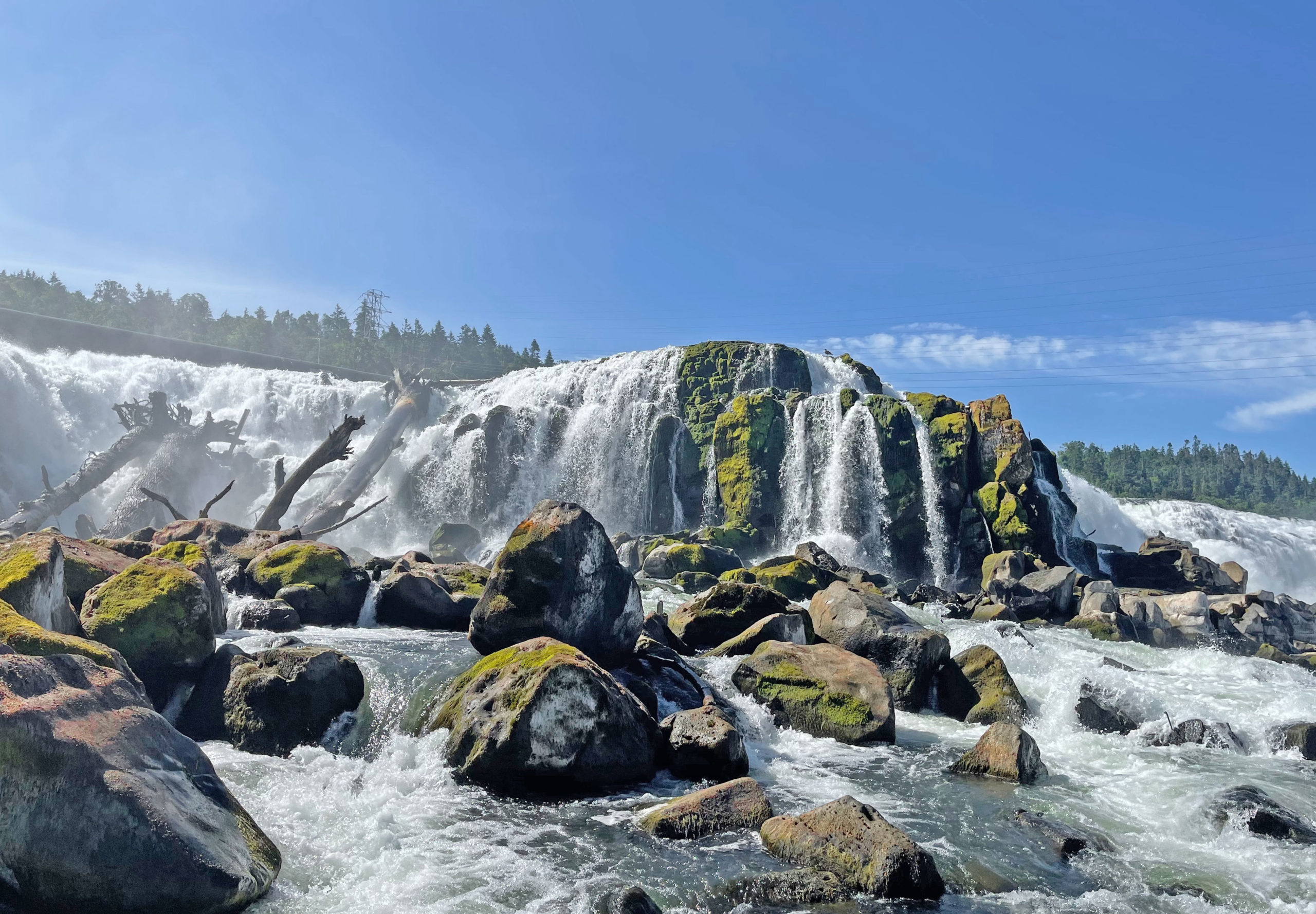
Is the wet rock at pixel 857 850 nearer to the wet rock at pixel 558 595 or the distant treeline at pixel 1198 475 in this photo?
the wet rock at pixel 558 595

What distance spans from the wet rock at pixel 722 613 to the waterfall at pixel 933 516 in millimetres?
24249

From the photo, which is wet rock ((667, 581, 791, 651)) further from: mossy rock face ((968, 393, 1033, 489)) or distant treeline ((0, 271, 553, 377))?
distant treeline ((0, 271, 553, 377))

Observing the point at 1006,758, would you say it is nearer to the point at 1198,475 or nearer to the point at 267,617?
the point at 267,617

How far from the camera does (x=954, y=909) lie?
22.6 ft

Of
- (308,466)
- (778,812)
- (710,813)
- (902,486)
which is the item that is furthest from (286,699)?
(902,486)

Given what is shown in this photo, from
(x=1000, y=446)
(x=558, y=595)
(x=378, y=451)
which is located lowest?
(x=558, y=595)

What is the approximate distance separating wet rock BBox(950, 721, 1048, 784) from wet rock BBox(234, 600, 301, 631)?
12302 millimetres

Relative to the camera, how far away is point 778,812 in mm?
9023

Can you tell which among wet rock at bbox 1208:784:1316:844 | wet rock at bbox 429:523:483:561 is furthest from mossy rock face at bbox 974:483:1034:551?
wet rock at bbox 1208:784:1316:844

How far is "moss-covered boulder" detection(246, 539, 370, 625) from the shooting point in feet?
54.7

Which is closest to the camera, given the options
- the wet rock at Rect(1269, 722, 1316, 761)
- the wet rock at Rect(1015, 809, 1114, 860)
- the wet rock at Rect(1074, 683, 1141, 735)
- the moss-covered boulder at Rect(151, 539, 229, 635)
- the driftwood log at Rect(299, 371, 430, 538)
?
the wet rock at Rect(1015, 809, 1114, 860)

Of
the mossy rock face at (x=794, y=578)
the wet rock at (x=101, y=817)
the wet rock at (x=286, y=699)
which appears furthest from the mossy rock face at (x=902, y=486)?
the wet rock at (x=101, y=817)

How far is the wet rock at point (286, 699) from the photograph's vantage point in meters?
9.96

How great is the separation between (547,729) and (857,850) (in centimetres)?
372
